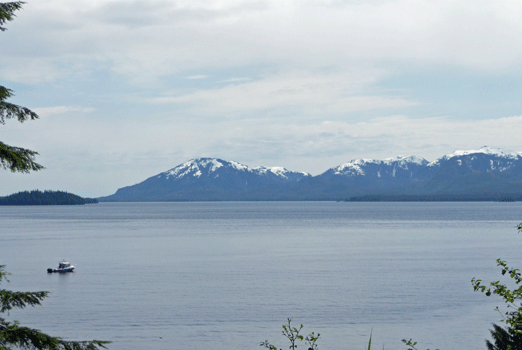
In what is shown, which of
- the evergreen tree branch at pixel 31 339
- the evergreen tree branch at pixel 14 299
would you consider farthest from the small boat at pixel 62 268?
the evergreen tree branch at pixel 31 339

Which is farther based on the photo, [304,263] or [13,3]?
[304,263]

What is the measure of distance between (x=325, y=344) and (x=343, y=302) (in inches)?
555

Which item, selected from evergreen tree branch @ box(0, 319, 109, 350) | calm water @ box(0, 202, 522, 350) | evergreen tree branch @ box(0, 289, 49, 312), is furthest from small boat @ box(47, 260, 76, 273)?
evergreen tree branch @ box(0, 319, 109, 350)

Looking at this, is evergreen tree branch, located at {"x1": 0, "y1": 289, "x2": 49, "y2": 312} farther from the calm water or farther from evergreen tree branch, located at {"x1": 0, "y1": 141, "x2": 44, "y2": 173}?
the calm water

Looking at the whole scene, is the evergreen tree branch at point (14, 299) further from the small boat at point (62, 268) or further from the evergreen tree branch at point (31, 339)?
the small boat at point (62, 268)

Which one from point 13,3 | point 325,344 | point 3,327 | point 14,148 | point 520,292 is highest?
point 13,3

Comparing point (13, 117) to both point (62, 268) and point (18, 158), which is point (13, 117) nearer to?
point (18, 158)

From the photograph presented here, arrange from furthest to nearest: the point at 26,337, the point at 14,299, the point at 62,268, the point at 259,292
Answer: the point at 62,268 → the point at 259,292 → the point at 14,299 → the point at 26,337

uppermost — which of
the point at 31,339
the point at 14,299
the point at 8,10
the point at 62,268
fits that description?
the point at 8,10

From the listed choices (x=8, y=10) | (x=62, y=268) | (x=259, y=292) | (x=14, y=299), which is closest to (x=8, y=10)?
(x=8, y=10)

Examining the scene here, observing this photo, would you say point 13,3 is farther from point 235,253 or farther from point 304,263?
point 235,253

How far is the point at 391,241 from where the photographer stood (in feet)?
411

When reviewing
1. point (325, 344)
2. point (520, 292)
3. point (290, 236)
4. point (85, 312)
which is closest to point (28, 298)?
point (520, 292)

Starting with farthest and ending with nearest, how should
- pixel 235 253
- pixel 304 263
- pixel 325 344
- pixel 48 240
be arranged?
pixel 48 240, pixel 235 253, pixel 304 263, pixel 325 344
